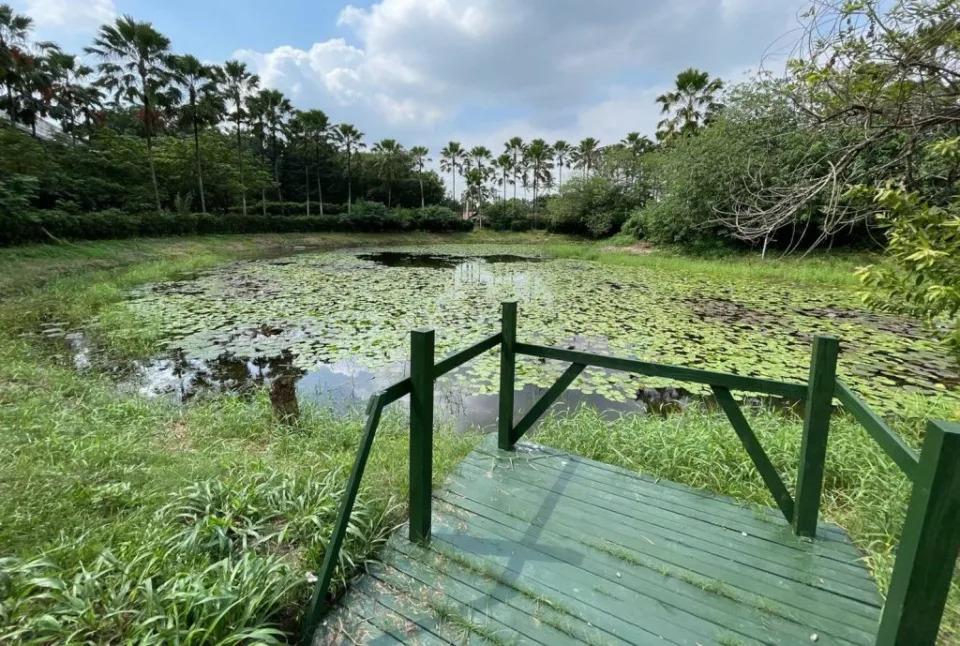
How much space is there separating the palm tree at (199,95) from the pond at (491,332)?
11.6m

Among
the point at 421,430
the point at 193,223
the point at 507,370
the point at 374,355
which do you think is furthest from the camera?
the point at 193,223

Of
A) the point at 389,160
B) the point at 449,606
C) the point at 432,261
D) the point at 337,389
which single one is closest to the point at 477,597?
the point at 449,606

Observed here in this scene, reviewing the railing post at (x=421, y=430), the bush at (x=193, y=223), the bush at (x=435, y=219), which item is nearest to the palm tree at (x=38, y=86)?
the bush at (x=193, y=223)

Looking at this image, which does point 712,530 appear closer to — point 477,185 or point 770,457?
point 770,457

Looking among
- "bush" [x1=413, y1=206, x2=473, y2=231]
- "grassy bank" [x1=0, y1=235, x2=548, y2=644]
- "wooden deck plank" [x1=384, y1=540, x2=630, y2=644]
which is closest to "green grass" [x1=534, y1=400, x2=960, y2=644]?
"wooden deck plank" [x1=384, y1=540, x2=630, y2=644]

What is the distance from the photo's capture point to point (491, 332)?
627 centimetres

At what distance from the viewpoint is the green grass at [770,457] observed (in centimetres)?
200

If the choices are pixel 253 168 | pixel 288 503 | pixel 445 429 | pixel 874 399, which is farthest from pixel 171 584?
pixel 253 168

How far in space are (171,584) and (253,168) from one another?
27324 mm

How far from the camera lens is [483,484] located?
2.24 metres

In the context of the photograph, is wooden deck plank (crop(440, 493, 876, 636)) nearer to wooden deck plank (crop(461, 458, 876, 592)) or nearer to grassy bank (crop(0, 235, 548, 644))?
wooden deck plank (crop(461, 458, 876, 592))

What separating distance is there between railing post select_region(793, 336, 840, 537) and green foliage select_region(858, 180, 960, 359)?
82 centimetres

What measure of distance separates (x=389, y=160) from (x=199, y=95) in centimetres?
1560

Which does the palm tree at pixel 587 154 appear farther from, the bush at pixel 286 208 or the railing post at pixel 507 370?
the railing post at pixel 507 370
